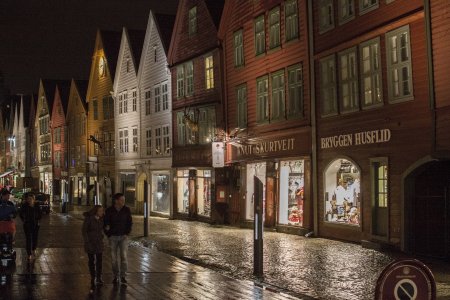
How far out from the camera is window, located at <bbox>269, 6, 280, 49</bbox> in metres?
26.9

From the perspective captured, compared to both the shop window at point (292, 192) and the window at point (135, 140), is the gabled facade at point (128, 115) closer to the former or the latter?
the window at point (135, 140)

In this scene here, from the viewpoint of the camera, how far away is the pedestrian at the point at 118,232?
44.0 feet

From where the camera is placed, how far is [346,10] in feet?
72.5

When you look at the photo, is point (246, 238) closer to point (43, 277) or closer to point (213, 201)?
point (213, 201)

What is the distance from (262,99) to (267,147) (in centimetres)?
217

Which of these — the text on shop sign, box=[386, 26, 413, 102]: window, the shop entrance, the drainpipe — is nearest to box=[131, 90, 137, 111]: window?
the text on shop sign

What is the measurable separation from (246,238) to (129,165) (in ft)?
76.6

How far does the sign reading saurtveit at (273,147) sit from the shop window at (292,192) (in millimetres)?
453

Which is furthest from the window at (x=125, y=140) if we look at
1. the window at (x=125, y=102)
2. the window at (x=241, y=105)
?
the window at (x=241, y=105)

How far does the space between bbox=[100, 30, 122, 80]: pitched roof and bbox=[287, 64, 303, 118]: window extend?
26445mm

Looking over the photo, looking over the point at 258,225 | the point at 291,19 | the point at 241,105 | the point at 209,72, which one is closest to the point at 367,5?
the point at 291,19

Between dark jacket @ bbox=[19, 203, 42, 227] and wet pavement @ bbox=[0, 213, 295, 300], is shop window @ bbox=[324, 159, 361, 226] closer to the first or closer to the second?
wet pavement @ bbox=[0, 213, 295, 300]

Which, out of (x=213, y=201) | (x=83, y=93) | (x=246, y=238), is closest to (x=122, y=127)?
(x=83, y=93)

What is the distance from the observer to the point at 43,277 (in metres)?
14.1
